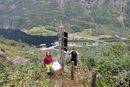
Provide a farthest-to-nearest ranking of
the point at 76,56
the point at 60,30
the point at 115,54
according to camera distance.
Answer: the point at 115,54 < the point at 76,56 < the point at 60,30

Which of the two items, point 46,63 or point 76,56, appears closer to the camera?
point 46,63

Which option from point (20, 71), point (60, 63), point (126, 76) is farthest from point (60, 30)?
point (126, 76)

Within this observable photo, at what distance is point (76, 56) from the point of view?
17.6m

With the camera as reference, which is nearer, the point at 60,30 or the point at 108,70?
the point at 60,30

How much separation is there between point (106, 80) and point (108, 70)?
1005 millimetres

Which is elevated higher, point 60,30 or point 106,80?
point 60,30

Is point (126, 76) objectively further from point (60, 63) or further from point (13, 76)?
point (13, 76)

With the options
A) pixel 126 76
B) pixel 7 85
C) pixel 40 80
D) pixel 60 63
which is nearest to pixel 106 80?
pixel 126 76

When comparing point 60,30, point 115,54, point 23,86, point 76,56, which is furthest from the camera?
point 115,54

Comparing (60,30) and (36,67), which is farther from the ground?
(60,30)

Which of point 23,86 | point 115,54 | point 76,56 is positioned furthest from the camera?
point 115,54

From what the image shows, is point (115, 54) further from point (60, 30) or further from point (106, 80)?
point (60, 30)

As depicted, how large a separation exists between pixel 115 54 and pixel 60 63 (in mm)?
5042

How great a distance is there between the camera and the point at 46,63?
53.8 ft
